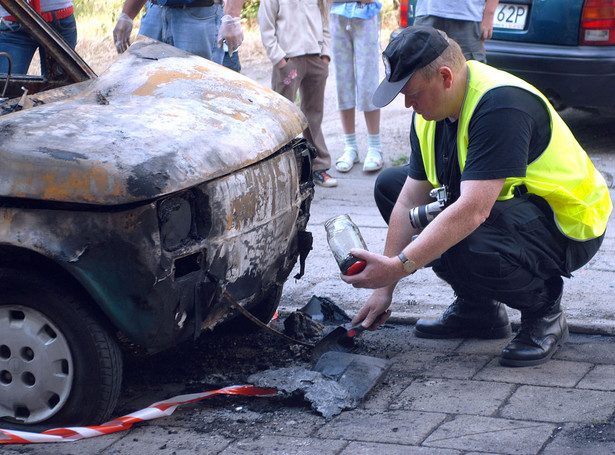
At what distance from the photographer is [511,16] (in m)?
6.89

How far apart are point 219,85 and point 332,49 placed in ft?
11.7

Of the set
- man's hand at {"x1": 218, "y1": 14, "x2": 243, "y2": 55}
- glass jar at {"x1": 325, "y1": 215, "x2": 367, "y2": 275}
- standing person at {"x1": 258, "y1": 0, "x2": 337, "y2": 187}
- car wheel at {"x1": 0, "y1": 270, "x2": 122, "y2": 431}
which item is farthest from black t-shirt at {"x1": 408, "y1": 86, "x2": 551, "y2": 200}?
standing person at {"x1": 258, "y1": 0, "x2": 337, "y2": 187}

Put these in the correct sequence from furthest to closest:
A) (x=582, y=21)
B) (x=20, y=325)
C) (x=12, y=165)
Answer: (x=582, y=21)
(x=20, y=325)
(x=12, y=165)

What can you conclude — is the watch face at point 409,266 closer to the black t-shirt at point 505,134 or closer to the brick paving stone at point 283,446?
the black t-shirt at point 505,134

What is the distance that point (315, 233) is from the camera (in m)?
5.50

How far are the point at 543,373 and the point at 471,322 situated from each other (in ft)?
1.59

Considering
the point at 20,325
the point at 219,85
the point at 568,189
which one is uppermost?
the point at 219,85

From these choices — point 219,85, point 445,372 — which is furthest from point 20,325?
point 445,372

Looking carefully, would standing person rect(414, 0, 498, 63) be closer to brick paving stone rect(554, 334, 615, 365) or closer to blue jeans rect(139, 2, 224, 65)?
blue jeans rect(139, 2, 224, 65)

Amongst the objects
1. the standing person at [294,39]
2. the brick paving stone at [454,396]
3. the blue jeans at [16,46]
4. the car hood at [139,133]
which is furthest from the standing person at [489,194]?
the standing person at [294,39]

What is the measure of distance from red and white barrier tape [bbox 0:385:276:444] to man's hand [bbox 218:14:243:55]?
3.04 m

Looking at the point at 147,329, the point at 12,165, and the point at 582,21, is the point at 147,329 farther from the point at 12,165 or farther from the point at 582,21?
the point at 582,21

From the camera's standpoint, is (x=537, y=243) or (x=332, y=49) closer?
(x=537, y=243)

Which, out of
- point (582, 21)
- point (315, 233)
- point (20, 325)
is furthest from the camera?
point (582, 21)
